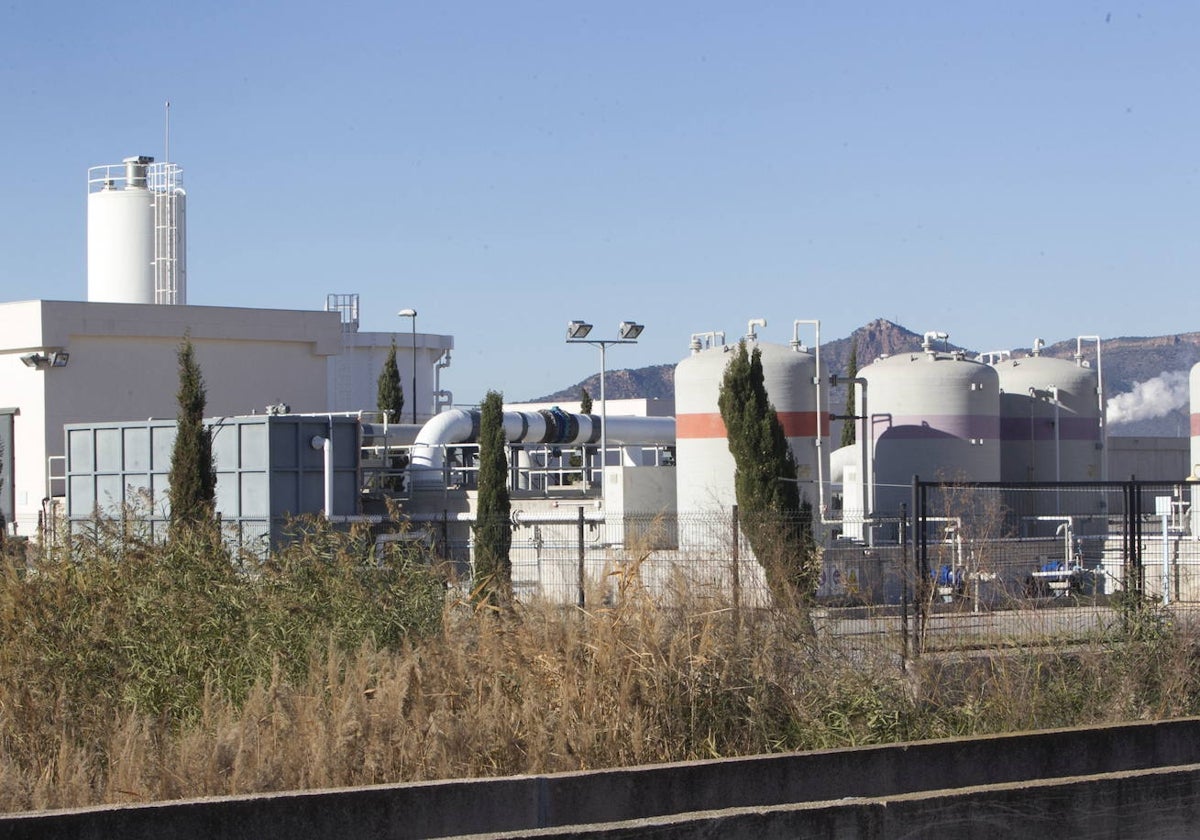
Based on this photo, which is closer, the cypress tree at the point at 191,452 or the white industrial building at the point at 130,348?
the cypress tree at the point at 191,452

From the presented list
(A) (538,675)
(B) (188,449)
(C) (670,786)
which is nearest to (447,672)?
(A) (538,675)

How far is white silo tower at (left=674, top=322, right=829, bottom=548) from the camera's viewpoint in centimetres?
2947

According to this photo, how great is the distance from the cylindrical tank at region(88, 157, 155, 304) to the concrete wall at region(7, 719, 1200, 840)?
4164cm

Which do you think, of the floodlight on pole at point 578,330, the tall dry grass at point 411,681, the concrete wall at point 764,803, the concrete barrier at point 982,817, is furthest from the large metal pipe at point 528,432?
the concrete barrier at point 982,817

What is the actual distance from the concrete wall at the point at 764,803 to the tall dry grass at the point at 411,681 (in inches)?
50.3

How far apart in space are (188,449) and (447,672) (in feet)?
64.9

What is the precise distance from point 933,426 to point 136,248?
93.0 feet

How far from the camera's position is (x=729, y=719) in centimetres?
1038

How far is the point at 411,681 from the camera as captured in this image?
9719 millimetres

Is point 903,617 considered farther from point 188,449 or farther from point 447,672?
point 188,449

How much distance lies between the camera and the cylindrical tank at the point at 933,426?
31.2 m

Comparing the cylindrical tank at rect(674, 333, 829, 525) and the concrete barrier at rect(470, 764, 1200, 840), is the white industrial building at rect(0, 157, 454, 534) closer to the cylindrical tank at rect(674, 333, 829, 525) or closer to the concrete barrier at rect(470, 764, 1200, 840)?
the cylindrical tank at rect(674, 333, 829, 525)

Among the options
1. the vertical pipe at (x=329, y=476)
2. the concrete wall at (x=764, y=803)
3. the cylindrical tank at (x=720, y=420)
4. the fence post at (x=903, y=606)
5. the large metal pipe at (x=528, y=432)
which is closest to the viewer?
the concrete wall at (x=764, y=803)

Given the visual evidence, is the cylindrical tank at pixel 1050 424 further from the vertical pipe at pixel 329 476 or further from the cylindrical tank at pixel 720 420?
the vertical pipe at pixel 329 476
